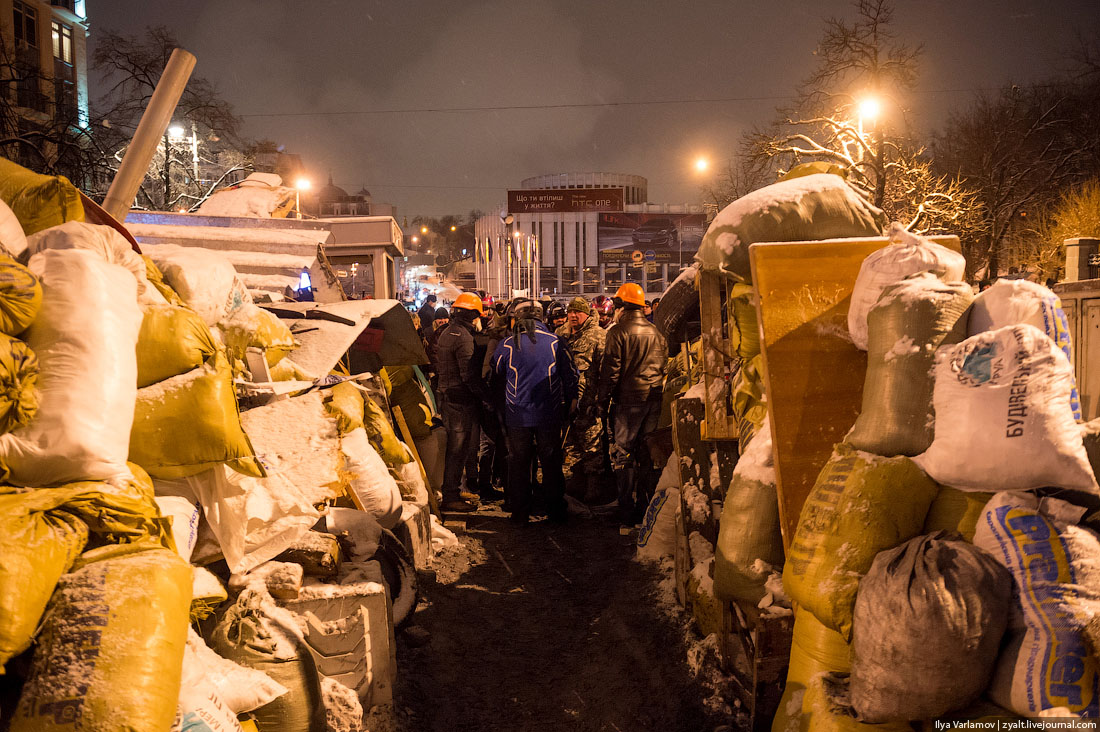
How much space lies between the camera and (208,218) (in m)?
5.93

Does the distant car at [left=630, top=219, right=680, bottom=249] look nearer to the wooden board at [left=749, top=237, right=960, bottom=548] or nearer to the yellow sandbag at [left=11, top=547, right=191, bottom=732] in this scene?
the wooden board at [left=749, top=237, right=960, bottom=548]

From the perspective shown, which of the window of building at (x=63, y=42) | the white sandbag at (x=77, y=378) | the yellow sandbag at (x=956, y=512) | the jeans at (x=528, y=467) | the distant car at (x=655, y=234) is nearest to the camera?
the white sandbag at (x=77, y=378)

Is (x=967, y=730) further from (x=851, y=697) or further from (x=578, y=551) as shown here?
(x=578, y=551)

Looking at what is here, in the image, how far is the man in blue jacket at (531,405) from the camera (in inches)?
248

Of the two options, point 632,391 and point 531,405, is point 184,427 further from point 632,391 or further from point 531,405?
point 632,391

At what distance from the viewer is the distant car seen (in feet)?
199

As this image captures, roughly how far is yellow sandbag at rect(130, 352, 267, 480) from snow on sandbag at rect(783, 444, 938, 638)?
194cm

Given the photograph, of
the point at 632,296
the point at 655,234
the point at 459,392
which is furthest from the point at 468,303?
the point at 655,234

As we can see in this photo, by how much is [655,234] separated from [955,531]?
2394 inches

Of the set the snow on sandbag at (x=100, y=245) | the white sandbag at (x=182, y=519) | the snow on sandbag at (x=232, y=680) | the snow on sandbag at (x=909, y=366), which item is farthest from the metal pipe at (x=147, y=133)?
the snow on sandbag at (x=909, y=366)

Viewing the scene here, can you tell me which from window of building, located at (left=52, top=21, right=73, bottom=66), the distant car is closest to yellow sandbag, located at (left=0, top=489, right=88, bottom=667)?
window of building, located at (left=52, top=21, right=73, bottom=66)

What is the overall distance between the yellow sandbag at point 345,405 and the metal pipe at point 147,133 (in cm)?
132

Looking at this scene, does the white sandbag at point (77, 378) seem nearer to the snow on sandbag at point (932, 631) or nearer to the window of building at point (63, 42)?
the snow on sandbag at point (932, 631)

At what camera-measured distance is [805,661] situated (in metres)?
Answer: 2.33
